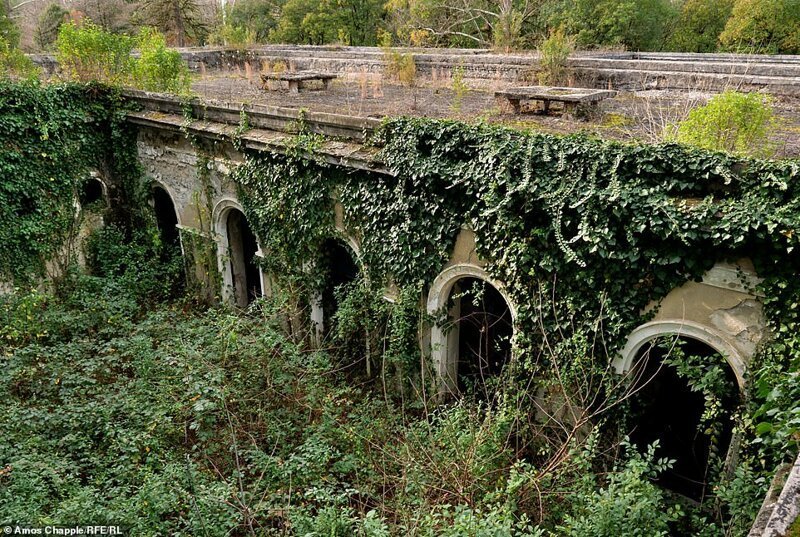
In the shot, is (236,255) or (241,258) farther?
(241,258)

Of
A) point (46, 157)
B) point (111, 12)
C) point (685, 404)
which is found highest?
point (111, 12)

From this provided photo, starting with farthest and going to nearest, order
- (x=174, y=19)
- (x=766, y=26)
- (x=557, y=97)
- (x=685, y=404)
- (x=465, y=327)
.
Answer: (x=174, y=19)
(x=766, y=26)
(x=557, y=97)
(x=465, y=327)
(x=685, y=404)

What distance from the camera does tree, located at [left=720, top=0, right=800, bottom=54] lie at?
67.0ft

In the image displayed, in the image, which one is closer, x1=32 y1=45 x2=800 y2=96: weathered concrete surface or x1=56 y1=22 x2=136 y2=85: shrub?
x1=32 y1=45 x2=800 y2=96: weathered concrete surface

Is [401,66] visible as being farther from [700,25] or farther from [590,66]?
[700,25]

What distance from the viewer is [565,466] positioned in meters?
5.33

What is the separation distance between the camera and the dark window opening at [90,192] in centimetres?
1174

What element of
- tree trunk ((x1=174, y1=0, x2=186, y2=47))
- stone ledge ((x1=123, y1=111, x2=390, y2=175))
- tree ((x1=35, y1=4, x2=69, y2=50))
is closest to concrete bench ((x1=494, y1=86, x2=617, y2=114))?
stone ledge ((x1=123, y1=111, x2=390, y2=175))

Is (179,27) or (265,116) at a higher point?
(179,27)

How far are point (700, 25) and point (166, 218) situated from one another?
24.3 meters

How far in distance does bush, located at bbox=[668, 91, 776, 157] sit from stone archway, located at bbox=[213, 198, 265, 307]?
24.3ft

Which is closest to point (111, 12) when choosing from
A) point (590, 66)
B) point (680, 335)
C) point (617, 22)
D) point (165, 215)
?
point (165, 215)

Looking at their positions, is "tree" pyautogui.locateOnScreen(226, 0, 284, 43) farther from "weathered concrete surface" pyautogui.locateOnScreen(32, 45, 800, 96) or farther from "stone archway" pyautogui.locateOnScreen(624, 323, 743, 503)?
"stone archway" pyautogui.locateOnScreen(624, 323, 743, 503)

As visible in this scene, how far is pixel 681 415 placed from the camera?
7.01 meters
